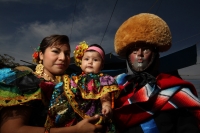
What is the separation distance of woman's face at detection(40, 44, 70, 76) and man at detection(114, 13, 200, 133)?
612 mm

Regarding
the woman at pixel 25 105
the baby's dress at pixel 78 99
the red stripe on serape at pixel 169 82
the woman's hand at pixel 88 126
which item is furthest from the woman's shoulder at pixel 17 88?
the red stripe on serape at pixel 169 82

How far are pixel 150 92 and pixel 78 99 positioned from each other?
65 centimetres

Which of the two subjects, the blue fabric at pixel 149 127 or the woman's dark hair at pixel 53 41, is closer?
the blue fabric at pixel 149 127

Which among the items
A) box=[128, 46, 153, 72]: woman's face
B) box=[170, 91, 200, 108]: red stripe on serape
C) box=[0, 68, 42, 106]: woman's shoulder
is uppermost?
box=[128, 46, 153, 72]: woman's face

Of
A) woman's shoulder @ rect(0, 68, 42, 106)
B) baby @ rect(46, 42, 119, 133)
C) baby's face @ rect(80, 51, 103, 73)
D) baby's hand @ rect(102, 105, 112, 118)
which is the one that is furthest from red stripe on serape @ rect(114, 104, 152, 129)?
woman's shoulder @ rect(0, 68, 42, 106)

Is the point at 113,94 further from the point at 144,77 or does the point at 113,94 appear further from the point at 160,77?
the point at 160,77

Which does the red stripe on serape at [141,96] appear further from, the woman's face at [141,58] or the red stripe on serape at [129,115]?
the woman's face at [141,58]

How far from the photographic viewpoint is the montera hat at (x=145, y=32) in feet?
5.16

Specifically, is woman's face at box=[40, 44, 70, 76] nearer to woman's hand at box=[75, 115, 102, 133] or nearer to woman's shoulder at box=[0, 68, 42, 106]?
woman's shoulder at box=[0, 68, 42, 106]

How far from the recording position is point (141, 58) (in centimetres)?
157

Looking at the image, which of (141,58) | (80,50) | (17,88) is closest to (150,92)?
(141,58)

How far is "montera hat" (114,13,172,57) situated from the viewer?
1.57 meters

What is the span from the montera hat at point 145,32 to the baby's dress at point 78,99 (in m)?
0.50

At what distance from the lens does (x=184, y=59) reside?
5691 millimetres
